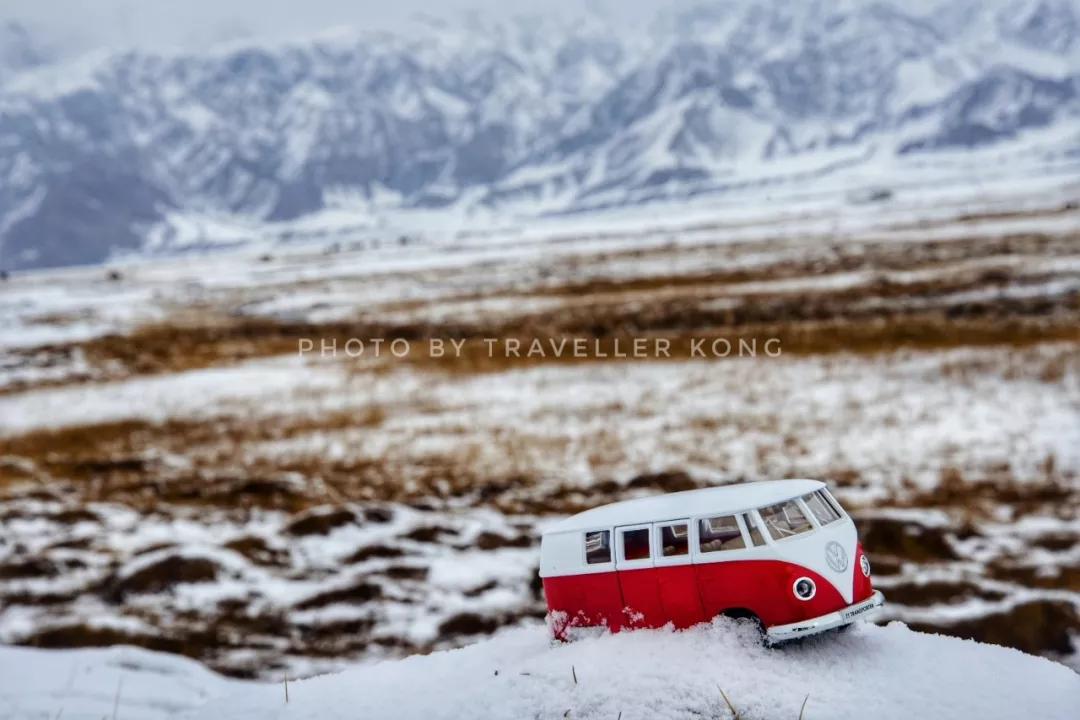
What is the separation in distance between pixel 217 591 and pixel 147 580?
69.3 inches

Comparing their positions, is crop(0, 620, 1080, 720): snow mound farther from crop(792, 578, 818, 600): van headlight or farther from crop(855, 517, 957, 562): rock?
crop(855, 517, 957, 562): rock

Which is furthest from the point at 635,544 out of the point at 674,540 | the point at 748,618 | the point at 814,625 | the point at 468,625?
the point at 468,625

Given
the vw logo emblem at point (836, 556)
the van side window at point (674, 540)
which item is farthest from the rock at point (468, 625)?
the vw logo emblem at point (836, 556)

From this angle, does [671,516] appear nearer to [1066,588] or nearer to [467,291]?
[1066,588]

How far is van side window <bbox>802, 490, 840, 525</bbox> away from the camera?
7.45 metres

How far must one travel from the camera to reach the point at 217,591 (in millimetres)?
17078

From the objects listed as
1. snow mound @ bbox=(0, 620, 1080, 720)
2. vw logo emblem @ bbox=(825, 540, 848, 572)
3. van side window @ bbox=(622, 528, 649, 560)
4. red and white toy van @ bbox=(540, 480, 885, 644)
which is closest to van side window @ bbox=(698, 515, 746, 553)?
red and white toy van @ bbox=(540, 480, 885, 644)

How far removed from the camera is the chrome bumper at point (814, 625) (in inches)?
274

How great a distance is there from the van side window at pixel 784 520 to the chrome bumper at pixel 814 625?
0.74 metres

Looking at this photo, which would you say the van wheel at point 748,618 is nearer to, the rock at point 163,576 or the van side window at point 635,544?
the van side window at point 635,544

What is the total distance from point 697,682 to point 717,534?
4.14ft

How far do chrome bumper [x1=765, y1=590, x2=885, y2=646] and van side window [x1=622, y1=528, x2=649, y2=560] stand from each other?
1.29 meters

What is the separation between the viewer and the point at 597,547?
7645 millimetres

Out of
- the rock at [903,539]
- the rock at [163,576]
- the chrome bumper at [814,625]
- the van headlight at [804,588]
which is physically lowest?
the rock at [163,576]
